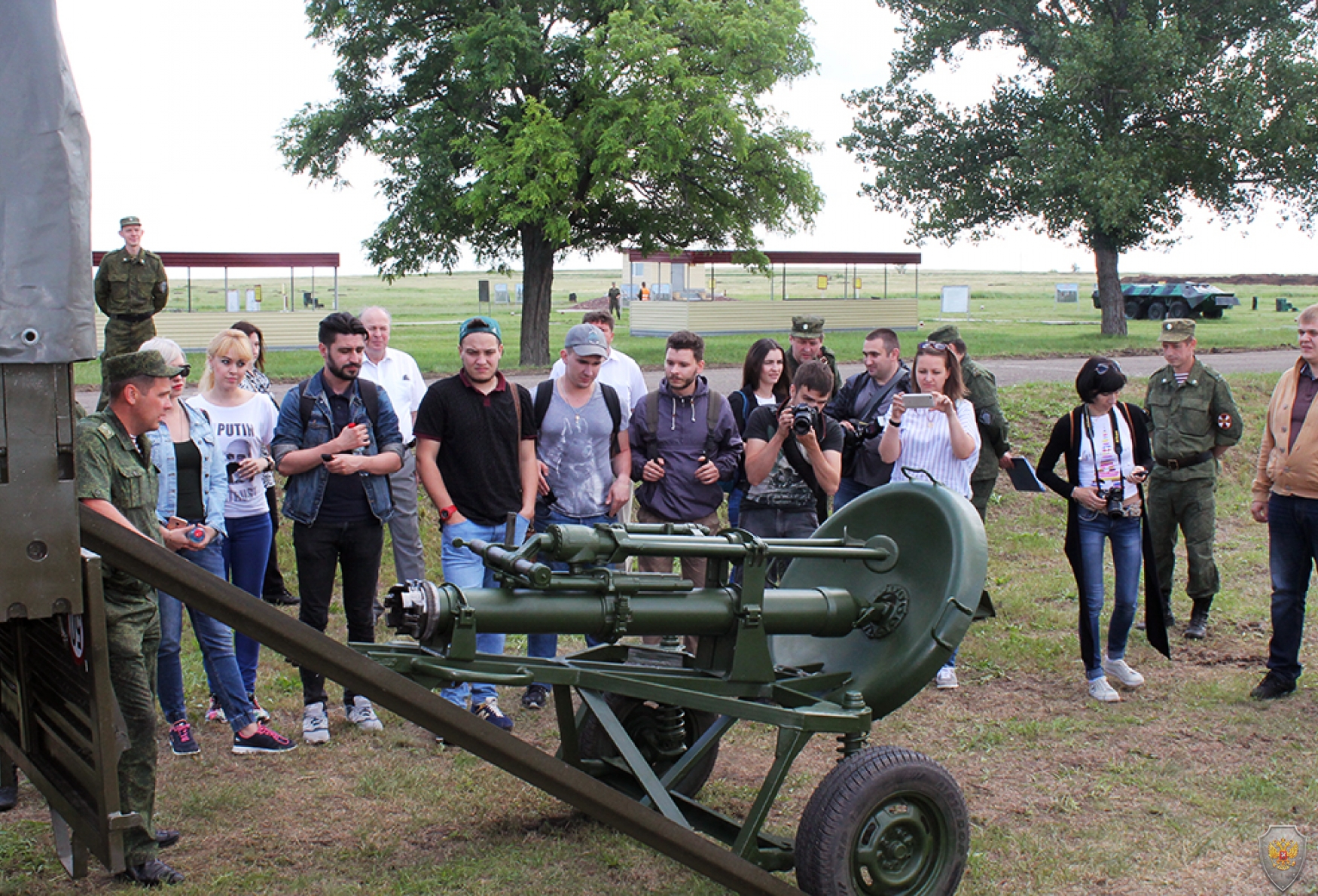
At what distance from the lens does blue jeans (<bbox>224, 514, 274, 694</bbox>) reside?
6.12 metres

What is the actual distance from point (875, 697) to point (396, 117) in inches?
924

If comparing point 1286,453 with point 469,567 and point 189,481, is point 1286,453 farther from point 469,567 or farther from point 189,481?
point 189,481

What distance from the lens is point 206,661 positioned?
5832 mm

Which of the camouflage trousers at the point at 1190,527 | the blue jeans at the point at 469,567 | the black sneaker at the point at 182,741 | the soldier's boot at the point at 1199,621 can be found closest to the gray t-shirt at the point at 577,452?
the blue jeans at the point at 469,567

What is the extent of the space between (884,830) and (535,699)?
2.82 metres

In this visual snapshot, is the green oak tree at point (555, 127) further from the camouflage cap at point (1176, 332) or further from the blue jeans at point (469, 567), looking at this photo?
the blue jeans at point (469, 567)

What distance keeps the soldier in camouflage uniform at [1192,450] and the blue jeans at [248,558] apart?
5.79 m

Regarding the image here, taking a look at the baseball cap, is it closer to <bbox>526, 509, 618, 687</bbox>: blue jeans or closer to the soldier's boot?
<bbox>526, 509, 618, 687</bbox>: blue jeans

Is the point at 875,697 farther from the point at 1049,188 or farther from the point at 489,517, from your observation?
the point at 1049,188

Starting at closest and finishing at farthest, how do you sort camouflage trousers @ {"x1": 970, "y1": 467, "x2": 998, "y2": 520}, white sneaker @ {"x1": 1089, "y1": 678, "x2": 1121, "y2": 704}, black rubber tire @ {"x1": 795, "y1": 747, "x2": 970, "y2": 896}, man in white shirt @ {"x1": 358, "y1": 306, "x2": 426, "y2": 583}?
black rubber tire @ {"x1": 795, "y1": 747, "x2": 970, "y2": 896} → white sneaker @ {"x1": 1089, "y1": 678, "x2": 1121, "y2": 704} → man in white shirt @ {"x1": 358, "y1": 306, "x2": 426, "y2": 583} → camouflage trousers @ {"x1": 970, "y1": 467, "x2": 998, "y2": 520}

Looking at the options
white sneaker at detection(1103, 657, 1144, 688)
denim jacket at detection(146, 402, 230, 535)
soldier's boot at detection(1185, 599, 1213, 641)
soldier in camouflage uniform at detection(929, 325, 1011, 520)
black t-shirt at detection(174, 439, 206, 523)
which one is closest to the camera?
denim jacket at detection(146, 402, 230, 535)

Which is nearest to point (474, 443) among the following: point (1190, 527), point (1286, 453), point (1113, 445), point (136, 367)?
point (136, 367)

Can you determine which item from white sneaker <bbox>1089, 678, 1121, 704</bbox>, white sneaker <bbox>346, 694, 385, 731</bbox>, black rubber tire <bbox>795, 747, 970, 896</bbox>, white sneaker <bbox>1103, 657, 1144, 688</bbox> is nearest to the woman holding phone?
white sneaker <bbox>346, 694, 385, 731</bbox>

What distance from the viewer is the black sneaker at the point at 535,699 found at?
6.54 meters
